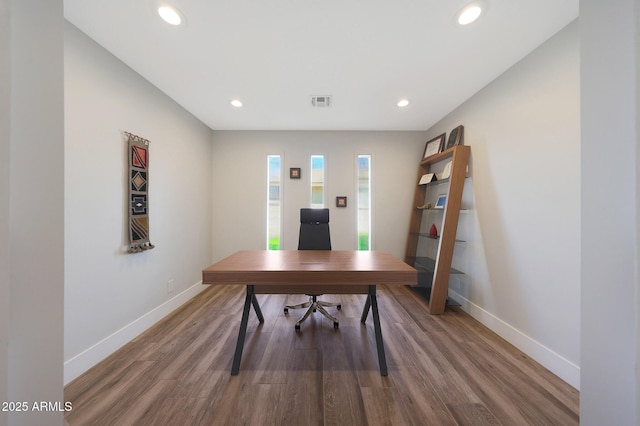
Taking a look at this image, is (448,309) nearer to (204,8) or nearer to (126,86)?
(204,8)

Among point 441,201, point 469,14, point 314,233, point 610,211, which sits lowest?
point 314,233

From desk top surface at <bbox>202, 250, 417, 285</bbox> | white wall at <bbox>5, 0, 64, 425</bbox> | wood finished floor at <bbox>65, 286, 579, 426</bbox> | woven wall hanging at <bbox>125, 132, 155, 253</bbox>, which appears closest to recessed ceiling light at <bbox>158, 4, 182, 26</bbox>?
white wall at <bbox>5, 0, 64, 425</bbox>

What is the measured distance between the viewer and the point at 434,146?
10.2 feet

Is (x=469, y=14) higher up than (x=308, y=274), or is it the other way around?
(x=469, y=14)

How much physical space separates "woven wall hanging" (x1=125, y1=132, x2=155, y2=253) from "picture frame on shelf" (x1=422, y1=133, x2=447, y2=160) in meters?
3.59

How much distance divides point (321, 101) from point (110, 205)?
2.32 meters

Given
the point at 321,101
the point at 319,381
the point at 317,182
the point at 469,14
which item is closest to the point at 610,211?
the point at 469,14

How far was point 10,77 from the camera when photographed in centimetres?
56

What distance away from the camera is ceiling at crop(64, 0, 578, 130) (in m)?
1.35

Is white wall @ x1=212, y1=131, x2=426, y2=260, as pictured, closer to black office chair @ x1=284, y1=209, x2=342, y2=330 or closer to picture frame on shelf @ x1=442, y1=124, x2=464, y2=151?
picture frame on shelf @ x1=442, y1=124, x2=464, y2=151

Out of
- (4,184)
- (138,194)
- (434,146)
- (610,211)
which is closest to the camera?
(4,184)

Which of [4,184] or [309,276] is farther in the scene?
[309,276]

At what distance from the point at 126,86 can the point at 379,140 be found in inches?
125

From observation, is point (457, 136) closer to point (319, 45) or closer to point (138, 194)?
point (319, 45)
